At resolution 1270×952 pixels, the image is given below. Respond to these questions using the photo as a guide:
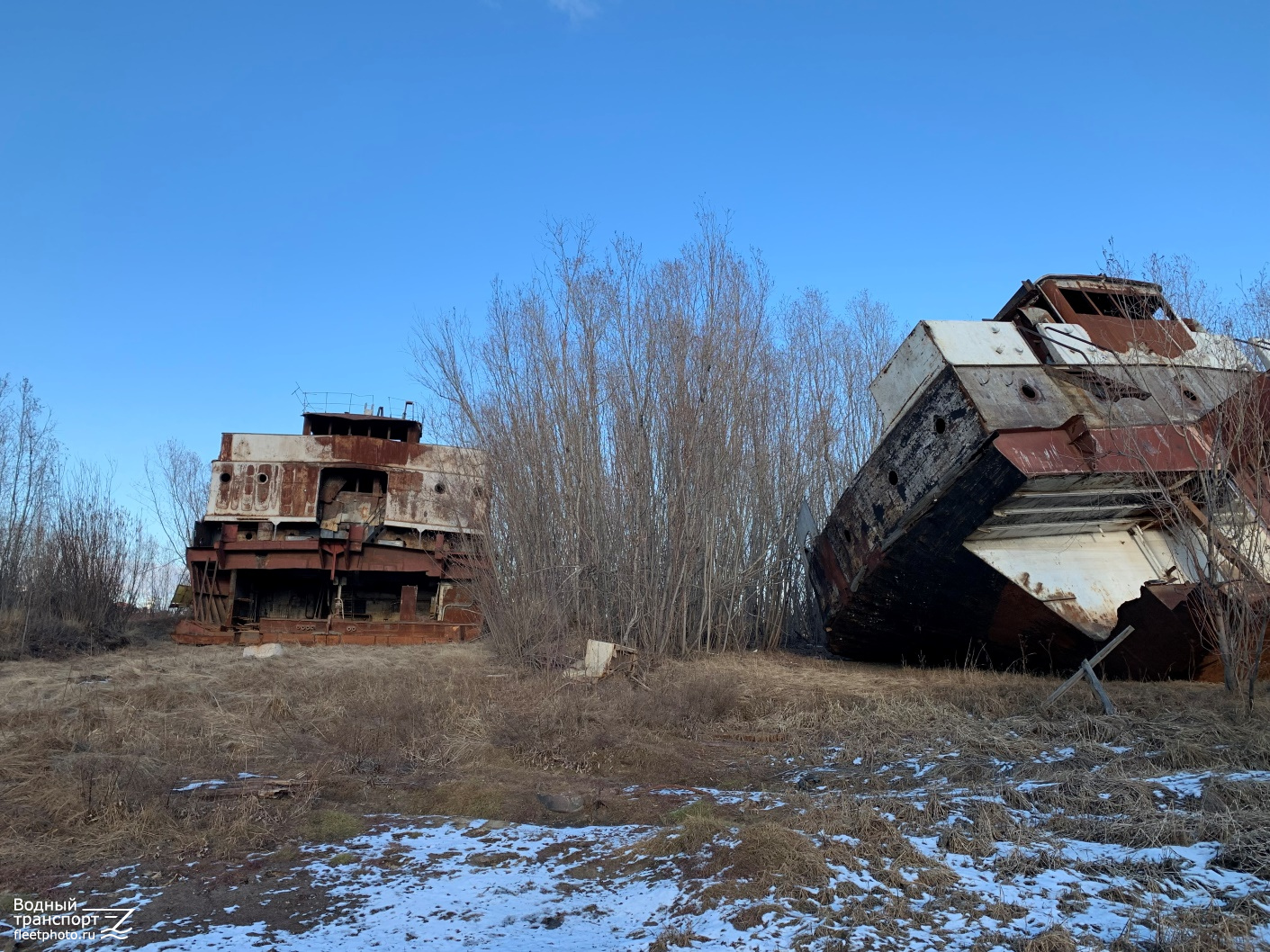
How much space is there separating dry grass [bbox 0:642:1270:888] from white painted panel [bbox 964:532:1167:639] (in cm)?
78

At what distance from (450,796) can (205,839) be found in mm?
1446

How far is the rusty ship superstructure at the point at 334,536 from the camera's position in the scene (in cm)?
1517

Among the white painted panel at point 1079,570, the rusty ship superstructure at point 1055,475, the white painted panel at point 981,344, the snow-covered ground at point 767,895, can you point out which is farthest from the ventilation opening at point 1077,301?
the snow-covered ground at point 767,895

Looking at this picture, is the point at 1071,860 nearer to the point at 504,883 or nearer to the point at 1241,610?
the point at 504,883

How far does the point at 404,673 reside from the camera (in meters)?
10.4

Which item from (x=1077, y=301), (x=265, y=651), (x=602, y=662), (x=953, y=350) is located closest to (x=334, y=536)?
(x=265, y=651)

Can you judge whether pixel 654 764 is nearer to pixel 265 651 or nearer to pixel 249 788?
pixel 249 788

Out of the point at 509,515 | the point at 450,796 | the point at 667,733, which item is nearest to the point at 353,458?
the point at 509,515

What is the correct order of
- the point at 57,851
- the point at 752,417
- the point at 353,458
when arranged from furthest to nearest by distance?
the point at 353,458 → the point at 752,417 → the point at 57,851

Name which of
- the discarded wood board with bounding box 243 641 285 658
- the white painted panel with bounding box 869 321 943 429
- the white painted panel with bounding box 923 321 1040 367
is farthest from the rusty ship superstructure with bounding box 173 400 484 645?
the white painted panel with bounding box 923 321 1040 367

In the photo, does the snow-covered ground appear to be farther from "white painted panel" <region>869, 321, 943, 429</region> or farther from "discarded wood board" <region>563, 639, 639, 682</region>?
"discarded wood board" <region>563, 639, 639, 682</region>

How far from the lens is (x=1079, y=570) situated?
824cm

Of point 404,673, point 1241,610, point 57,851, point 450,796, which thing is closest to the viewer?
point 57,851

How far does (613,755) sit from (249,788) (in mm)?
2611
